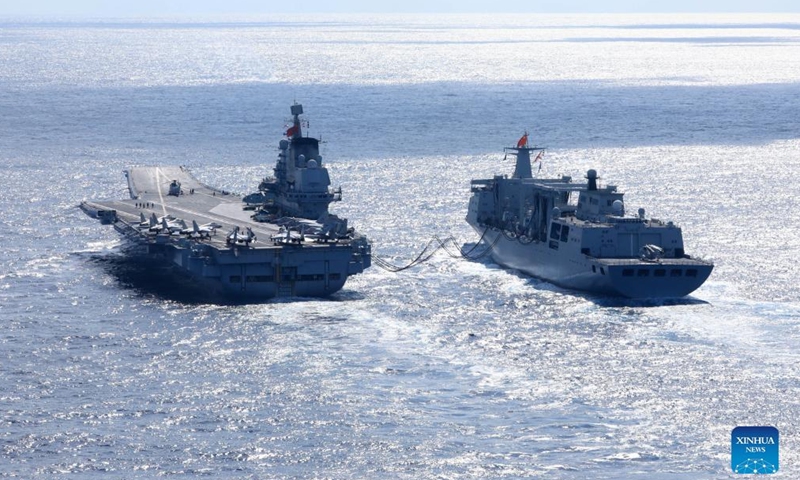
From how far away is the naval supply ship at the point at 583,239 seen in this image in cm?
6588

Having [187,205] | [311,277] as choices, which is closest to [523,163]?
[187,205]

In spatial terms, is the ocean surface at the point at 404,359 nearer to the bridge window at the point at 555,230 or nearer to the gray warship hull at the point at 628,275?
the gray warship hull at the point at 628,275

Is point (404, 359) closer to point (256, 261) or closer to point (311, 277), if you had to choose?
point (311, 277)

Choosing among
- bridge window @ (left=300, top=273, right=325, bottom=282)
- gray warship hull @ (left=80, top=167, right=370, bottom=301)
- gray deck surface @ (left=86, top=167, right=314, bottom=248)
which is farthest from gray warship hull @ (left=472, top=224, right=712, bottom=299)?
gray deck surface @ (left=86, top=167, right=314, bottom=248)

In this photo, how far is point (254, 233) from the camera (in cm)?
7181

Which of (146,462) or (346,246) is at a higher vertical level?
(346,246)

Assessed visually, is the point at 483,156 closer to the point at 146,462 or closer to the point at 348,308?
the point at 348,308

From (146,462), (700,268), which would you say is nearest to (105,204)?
(700,268)

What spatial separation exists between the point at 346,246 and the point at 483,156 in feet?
190

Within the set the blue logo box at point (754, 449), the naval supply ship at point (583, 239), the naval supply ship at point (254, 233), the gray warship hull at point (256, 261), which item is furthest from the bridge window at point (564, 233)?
the blue logo box at point (754, 449)

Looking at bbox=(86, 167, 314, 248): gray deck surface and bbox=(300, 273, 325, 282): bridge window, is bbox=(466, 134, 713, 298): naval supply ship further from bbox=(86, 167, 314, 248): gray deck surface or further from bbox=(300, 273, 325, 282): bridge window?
bbox=(86, 167, 314, 248): gray deck surface

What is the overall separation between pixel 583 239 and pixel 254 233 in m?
17.6

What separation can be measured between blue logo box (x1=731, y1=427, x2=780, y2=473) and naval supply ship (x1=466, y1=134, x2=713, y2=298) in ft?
65.8

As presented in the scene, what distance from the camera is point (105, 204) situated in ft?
276
